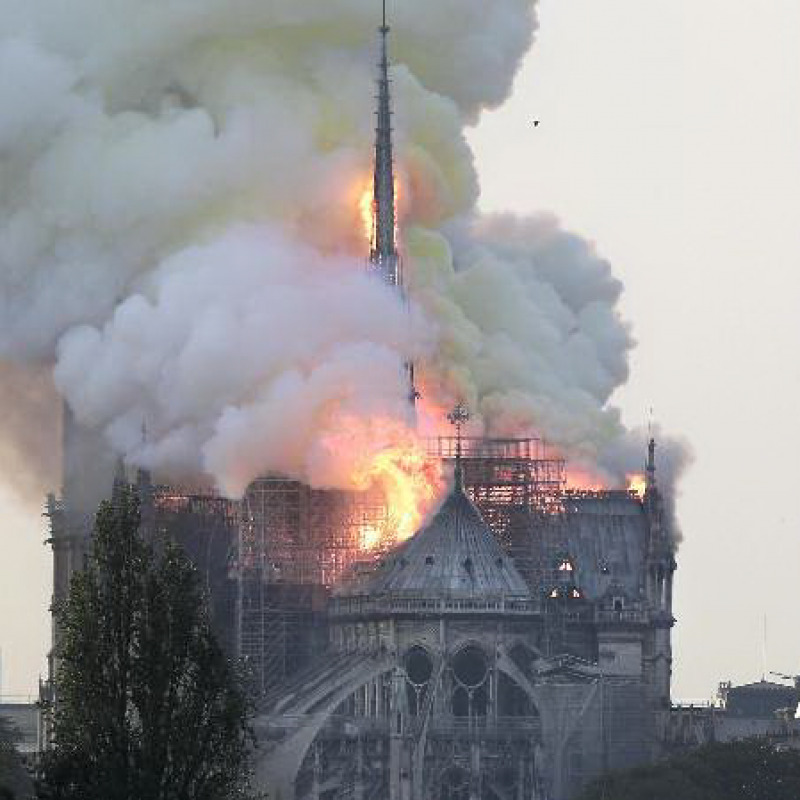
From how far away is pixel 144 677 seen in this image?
159 m

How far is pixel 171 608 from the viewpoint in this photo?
15925cm

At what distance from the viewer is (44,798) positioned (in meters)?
152

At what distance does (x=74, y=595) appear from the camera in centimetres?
15862

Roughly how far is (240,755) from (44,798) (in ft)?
28.2

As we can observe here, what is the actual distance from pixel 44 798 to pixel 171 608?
9.13 meters

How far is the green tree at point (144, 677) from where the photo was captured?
157750 millimetres

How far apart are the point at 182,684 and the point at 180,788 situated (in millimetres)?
3302

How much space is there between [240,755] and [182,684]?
2738mm

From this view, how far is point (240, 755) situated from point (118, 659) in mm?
4696

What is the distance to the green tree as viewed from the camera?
158 meters

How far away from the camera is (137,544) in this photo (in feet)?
524

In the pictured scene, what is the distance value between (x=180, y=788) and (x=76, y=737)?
351 cm

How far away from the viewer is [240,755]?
159 metres

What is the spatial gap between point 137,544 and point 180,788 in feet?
24.5
